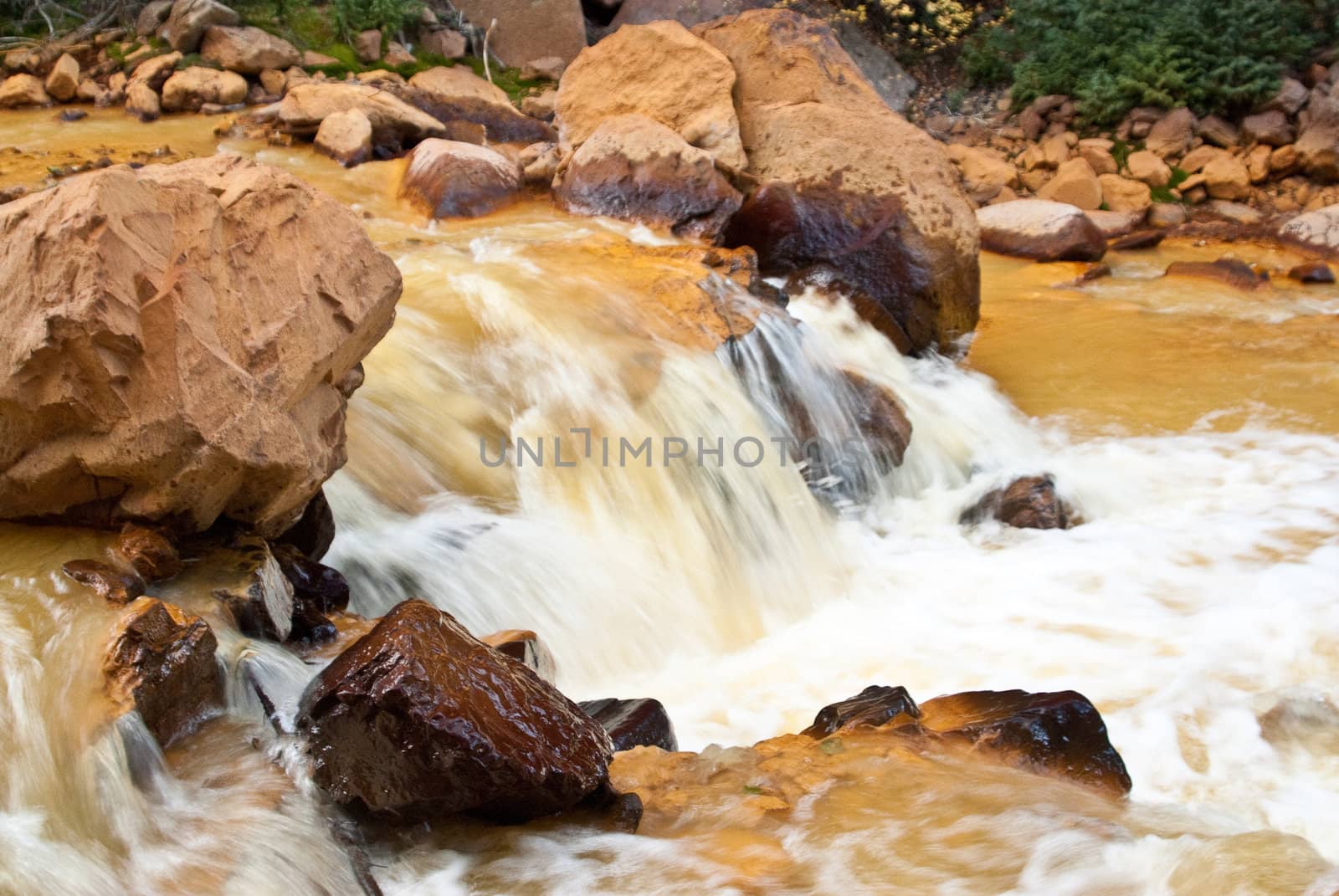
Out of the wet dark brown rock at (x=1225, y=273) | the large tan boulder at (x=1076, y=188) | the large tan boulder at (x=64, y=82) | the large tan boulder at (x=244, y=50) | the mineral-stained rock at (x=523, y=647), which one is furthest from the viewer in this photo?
the large tan boulder at (x=1076, y=188)

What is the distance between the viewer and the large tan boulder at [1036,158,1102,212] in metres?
11.9

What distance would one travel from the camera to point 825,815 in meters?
2.87

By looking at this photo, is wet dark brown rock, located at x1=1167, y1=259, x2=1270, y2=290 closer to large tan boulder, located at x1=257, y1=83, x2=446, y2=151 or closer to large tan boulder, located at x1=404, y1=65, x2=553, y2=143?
large tan boulder, located at x1=404, y1=65, x2=553, y2=143

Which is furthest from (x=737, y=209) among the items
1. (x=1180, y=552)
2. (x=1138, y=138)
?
(x=1138, y=138)

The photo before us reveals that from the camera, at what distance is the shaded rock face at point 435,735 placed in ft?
8.45

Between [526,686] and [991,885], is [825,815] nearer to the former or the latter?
[991,885]

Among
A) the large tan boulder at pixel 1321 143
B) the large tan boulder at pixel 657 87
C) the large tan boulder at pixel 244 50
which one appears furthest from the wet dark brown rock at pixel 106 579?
the large tan boulder at pixel 1321 143

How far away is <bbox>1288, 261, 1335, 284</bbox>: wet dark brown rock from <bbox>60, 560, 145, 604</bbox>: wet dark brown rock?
9.56 m

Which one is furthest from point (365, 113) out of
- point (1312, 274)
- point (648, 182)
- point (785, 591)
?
point (1312, 274)

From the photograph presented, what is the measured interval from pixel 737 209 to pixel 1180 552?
135 inches

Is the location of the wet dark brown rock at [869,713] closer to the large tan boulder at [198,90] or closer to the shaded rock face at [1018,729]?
the shaded rock face at [1018,729]

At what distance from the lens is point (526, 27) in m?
13.9

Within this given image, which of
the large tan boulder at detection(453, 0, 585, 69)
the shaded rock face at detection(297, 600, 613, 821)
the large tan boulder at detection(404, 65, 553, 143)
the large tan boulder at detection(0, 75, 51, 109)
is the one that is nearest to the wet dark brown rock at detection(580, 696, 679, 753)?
the shaded rock face at detection(297, 600, 613, 821)

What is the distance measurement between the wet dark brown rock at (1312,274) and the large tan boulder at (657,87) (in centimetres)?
514
